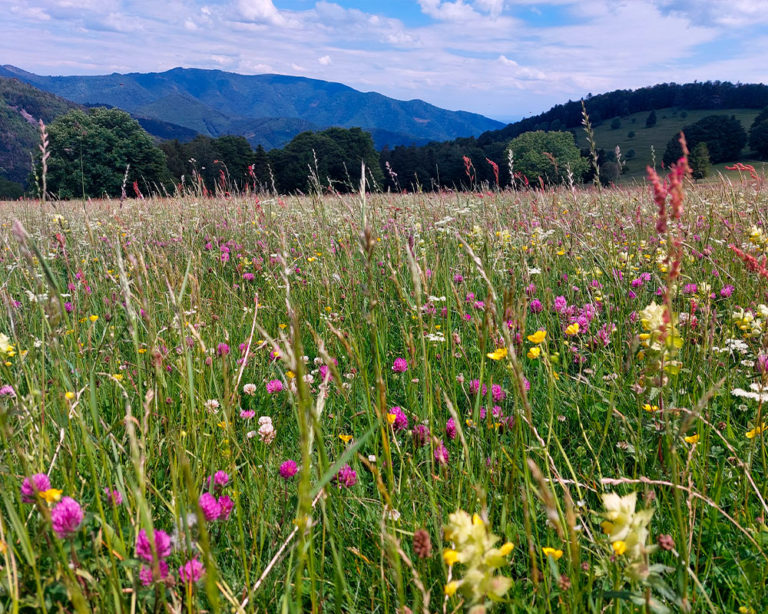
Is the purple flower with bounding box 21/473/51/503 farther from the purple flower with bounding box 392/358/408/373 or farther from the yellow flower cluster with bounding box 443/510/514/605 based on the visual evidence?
the purple flower with bounding box 392/358/408/373

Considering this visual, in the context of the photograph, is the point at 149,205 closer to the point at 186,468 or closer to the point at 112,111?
the point at 186,468

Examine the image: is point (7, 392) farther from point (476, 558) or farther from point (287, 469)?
point (476, 558)

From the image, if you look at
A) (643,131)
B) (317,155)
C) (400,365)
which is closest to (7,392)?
(400,365)

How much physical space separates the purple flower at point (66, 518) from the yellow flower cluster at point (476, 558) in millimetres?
729

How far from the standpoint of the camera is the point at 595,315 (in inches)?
104

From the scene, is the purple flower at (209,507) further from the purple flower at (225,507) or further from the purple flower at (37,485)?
the purple flower at (37,485)

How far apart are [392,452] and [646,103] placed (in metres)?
120

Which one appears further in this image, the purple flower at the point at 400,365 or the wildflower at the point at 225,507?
the purple flower at the point at 400,365

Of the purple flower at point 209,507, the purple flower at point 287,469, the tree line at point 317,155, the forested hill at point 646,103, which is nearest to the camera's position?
the purple flower at point 209,507

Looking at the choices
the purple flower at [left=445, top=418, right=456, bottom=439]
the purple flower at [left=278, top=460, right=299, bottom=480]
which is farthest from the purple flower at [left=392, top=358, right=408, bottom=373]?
the purple flower at [left=278, top=460, right=299, bottom=480]

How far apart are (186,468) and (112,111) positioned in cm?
5160

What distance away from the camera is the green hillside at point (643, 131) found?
244 feet

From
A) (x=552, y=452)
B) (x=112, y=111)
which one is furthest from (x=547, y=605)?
(x=112, y=111)

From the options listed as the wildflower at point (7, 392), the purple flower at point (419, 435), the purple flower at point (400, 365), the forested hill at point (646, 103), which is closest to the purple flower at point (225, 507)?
the purple flower at point (419, 435)
